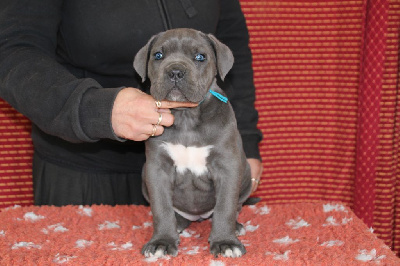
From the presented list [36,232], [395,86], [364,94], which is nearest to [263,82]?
[364,94]

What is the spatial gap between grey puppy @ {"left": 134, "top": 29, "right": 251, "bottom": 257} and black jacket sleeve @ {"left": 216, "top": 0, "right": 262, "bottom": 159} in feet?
1.65

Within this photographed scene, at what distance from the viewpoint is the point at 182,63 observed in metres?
1.56

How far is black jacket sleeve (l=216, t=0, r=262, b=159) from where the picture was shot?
7.14 ft

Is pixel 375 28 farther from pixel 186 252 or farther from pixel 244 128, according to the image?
pixel 186 252

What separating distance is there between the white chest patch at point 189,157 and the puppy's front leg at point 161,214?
0.22ft

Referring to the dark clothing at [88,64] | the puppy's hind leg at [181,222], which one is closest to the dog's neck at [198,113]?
the dark clothing at [88,64]

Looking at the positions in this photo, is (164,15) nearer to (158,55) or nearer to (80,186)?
(158,55)

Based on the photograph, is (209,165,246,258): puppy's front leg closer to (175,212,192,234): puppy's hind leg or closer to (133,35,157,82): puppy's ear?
(175,212,192,234): puppy's hind leg

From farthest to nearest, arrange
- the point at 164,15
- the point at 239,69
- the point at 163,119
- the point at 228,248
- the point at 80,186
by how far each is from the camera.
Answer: the point at 239,69 < the point at 80,186 < the point at 164,15 < the point at 163,119 < the point at 228,248

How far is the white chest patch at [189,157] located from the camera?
5.09ft

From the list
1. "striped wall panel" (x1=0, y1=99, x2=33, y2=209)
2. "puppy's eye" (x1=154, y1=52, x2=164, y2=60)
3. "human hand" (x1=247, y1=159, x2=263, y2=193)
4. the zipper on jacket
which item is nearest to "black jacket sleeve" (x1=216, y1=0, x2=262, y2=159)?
"human hand" (x1=247, y1=159, x2=263, y2=193)

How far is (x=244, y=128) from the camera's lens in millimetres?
2168

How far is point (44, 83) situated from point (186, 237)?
749 mm

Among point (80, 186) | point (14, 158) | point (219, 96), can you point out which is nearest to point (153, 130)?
point (219, 96)
